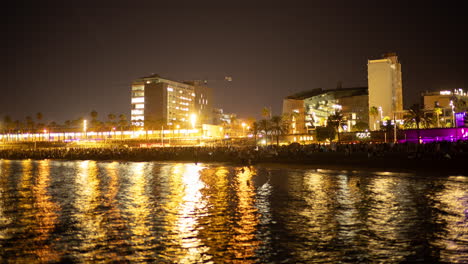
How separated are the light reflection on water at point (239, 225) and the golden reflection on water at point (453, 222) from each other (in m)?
0.03

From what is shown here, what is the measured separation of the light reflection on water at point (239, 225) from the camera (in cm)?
1140

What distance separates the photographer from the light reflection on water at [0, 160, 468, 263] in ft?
37.4

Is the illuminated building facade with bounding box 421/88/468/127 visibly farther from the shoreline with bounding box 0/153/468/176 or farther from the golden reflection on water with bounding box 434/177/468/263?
the golden reflection on water with bounding box 434/177/468/263

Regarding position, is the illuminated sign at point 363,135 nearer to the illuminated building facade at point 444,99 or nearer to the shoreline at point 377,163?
the illuminated building facade at point 444,99

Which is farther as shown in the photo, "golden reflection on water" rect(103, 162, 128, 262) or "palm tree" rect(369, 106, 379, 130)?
"palm tree" rect(369, 106, 379, 130)

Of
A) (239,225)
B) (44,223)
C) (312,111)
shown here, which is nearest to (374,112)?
(312,111)

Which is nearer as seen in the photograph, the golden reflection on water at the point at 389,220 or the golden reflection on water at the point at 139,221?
the golden reflection on water at the point at 389,220

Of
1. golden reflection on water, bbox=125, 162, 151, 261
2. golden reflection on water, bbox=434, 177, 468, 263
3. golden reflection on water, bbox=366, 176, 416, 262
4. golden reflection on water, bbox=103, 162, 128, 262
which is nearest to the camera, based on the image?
golden reflection on water, bbox=434, 177, 468, 263

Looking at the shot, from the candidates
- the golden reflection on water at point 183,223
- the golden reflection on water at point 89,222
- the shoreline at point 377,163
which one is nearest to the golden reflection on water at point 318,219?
the golden reflection on water at point 183,223

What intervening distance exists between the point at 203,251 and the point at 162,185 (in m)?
18.3

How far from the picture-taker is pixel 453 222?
15.4 m

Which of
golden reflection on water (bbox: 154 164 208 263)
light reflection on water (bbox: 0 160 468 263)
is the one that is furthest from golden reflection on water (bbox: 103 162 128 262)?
golden reflection on water (bbox: 154 164 208 263)

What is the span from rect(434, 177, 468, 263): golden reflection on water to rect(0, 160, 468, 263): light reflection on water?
0.10ft

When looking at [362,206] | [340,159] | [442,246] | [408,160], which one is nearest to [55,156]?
[340,159]
